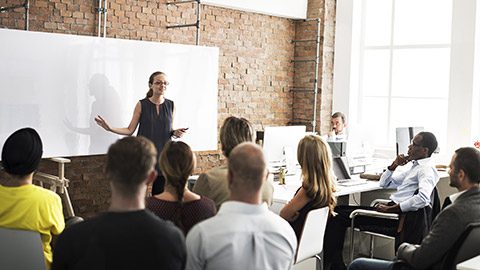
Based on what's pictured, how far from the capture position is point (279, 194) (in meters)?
4.93

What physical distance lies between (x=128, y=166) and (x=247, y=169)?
47 cm

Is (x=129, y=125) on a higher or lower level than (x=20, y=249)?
higher

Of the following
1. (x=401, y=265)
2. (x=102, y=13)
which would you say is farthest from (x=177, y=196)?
(x=102, y=13)

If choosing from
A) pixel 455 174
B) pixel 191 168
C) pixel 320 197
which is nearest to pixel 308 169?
pixel 320 197

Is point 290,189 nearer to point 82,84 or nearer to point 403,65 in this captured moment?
point 82,84

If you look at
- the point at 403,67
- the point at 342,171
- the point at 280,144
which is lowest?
the point at 342,171

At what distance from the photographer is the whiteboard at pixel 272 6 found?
8.11 m

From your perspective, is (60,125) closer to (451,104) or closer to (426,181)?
(426,181)

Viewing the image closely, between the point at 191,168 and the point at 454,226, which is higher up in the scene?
the point at 191,168

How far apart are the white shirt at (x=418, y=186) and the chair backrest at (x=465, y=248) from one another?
4.72ft

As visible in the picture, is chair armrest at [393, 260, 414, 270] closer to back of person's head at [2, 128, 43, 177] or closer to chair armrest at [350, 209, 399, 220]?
chair armrest at [350, 209, 399, 220]

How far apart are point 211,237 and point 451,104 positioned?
661cm

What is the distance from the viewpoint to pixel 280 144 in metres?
5.89

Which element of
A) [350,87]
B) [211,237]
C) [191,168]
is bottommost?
[211,237]
